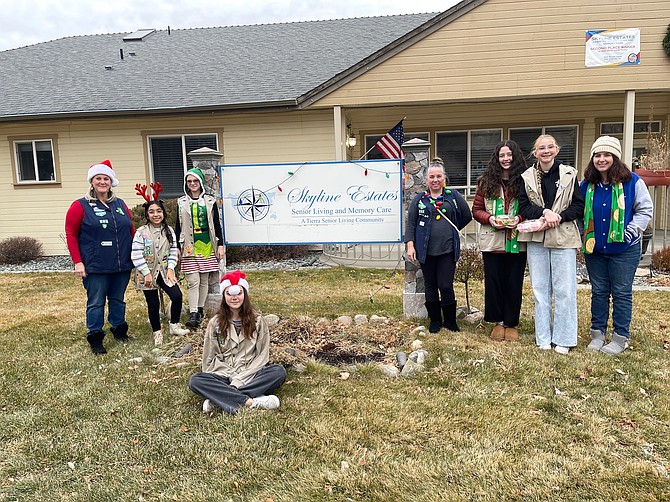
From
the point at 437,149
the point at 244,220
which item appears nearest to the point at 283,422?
the point at 244,220

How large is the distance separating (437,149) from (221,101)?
16.5 ft

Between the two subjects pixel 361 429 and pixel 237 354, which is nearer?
pixel 361 429

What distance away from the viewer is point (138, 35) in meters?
15.4

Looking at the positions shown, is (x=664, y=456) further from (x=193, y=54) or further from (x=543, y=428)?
(x=193, y=54)

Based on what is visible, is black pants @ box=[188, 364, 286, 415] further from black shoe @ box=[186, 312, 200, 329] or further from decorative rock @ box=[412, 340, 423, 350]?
black shoe @ box=[186, 312, 200, 329]

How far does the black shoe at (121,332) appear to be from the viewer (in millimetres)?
5070

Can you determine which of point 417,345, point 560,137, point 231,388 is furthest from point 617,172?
point 560,137

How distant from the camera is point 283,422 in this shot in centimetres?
326

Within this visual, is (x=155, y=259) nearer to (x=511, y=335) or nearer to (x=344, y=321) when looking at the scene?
(x=344, y=321)

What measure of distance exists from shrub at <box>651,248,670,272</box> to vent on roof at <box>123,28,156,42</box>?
577 inches

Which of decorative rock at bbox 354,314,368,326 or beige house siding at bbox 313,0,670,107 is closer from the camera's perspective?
decorative rock at bbox 354,314,368,326

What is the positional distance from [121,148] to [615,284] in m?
10.4

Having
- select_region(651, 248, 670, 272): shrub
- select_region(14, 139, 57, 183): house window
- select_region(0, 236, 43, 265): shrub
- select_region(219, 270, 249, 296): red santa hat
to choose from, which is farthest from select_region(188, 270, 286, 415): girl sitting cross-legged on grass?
select_region(14, 139, 57, 183): house window

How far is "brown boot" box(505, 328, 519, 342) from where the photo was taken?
4.74 meters
